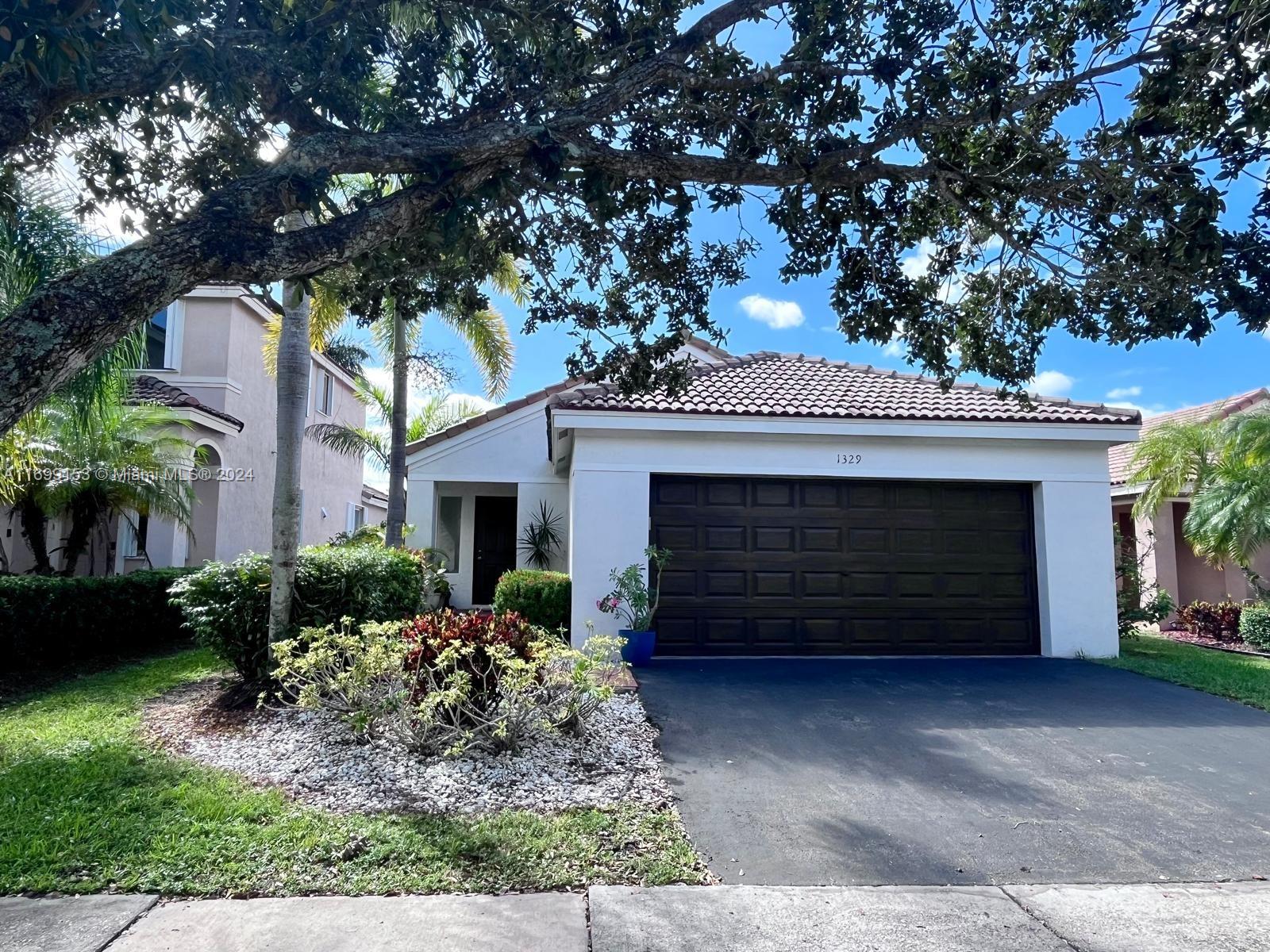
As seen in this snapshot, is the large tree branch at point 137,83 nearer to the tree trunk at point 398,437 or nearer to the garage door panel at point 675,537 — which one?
the garage door panel at point 675,537

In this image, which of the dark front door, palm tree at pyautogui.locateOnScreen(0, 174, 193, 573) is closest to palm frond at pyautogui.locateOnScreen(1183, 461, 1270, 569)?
the dark front door

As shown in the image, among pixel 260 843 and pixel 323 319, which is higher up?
pixel 323 319

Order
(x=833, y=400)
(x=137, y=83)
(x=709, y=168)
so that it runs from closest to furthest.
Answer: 1. (x=137, y=83)
2. (x=709, y=168)
3. (x=833, y=400)

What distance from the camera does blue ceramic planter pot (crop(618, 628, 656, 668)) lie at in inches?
384

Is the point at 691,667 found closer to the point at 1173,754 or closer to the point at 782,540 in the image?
the point at 782,540

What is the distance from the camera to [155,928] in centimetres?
346

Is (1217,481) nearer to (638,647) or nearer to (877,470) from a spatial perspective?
(877,470)

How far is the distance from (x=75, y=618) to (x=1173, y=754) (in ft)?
38.1

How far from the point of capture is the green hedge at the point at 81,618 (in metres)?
8.88

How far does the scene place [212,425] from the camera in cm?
1435

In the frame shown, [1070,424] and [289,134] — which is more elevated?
[289,134]

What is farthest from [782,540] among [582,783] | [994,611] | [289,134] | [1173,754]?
[289,134]

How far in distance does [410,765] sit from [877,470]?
748cm

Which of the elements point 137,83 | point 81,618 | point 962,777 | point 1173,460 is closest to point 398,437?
point 81,618
